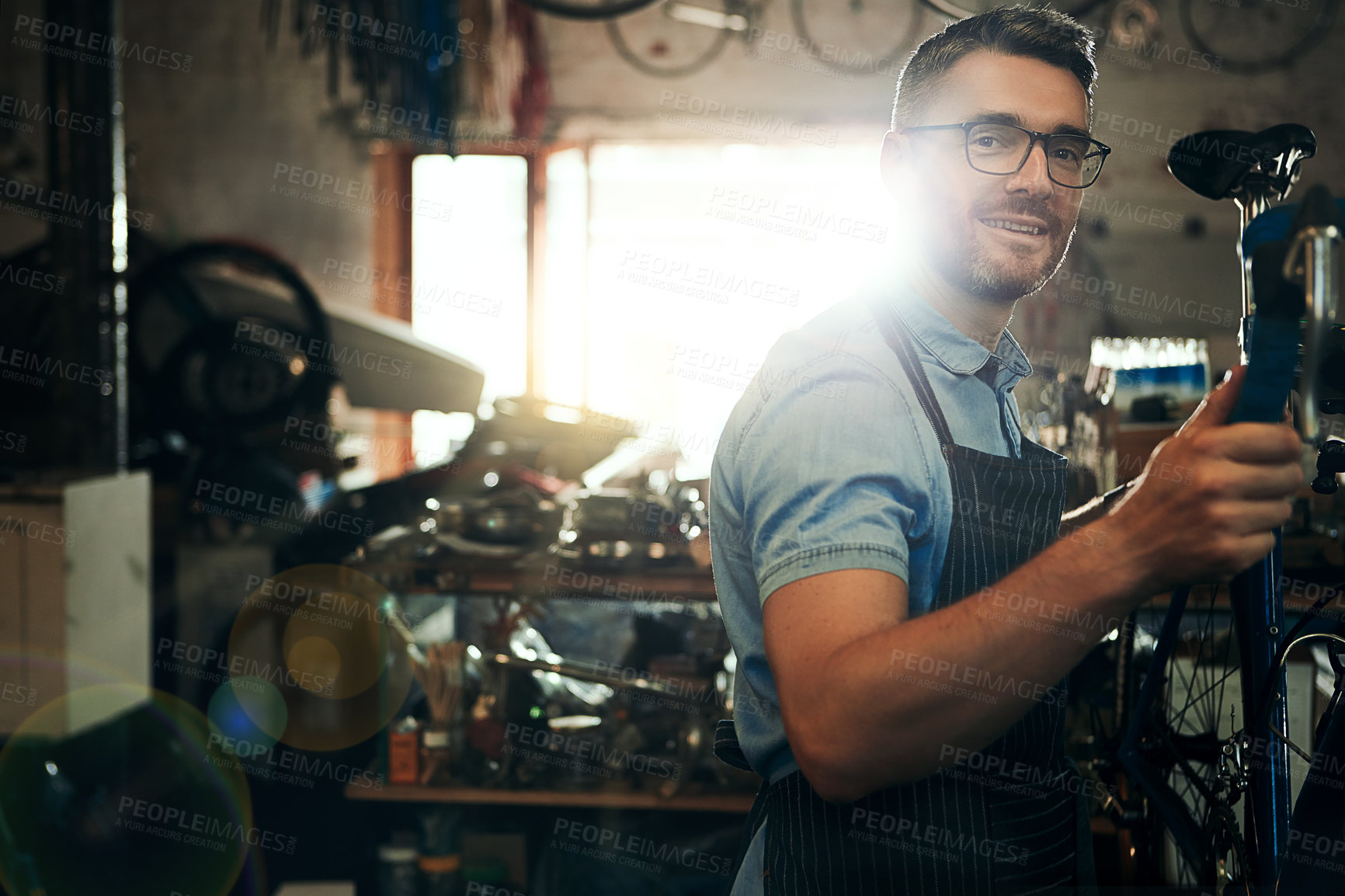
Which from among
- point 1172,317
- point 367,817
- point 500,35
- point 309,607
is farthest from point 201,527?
point 1172,317

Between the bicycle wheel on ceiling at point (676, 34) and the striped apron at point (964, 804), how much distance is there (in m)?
7.25

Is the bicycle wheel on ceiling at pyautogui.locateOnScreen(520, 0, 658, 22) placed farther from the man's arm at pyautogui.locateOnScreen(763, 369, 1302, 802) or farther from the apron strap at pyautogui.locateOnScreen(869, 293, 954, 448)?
the man's arm at pyautogui.locateOnScreen(763, 369, 1302, 802)

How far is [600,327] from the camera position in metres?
A: 8.44

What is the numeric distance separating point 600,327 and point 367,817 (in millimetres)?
6100

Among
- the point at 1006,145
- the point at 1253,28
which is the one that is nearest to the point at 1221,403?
the point at 1006,145

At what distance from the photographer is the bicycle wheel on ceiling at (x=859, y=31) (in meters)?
7.70

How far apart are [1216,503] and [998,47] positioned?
64 cm

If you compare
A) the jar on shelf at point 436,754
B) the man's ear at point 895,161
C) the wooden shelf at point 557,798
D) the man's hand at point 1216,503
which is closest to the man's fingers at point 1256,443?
the man's hand at point 1216,503

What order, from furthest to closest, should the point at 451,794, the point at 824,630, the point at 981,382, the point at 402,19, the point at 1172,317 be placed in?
the point at 1172,317 < the point at 402,19 < the point at 451,794 < the point at 981,382 < the point at 824,630

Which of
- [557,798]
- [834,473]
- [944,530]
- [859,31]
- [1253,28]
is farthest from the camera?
[859,31]

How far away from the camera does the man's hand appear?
77 cm

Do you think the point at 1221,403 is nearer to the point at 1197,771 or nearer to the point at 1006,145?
the point at 1006,145

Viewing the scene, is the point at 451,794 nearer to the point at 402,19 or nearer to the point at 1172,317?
the point at 402,19

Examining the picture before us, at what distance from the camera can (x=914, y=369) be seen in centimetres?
112
